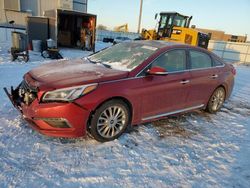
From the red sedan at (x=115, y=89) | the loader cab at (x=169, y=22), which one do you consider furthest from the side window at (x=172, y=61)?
the loader cab at (x=169, y=22)

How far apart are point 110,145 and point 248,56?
23103 millimetres

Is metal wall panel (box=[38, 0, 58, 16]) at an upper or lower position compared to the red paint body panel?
upper

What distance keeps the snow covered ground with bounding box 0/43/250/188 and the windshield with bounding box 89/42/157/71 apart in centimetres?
117

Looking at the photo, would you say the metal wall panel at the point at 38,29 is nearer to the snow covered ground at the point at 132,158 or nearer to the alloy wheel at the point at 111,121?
the snow covered ground at the point at 132,158

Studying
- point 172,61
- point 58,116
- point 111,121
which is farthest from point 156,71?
point 58,116

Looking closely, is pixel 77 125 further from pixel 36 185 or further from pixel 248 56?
pixel 248 56

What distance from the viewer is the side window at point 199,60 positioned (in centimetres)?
473

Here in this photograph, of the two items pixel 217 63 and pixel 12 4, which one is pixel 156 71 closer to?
pixel 217 63

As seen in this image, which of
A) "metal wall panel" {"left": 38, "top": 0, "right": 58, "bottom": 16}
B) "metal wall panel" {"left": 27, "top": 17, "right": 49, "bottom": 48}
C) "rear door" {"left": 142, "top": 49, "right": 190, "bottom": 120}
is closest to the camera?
"rear door" {"left": 142, "top": 49, "right": 190, "bottom": 120}

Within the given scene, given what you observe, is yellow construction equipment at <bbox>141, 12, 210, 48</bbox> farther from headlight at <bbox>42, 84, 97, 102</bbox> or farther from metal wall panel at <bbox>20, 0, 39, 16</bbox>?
metal wall panel at <bbox>20, 0, 39, 16</bbox>

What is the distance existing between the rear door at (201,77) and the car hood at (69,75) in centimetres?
164

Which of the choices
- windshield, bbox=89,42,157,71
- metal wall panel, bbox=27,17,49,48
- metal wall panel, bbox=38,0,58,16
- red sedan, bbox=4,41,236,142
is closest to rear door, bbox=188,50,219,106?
red sedan, bbox=4,41,236,142

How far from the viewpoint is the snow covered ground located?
2813 mm

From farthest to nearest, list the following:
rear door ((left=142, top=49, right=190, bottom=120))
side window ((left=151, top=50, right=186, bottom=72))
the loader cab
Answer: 1. the loader cab
2. side window ((left=151, top=50, right=186, bottom=72))
3. rear door ((left=142, top=49, right=190, bottom=120))
